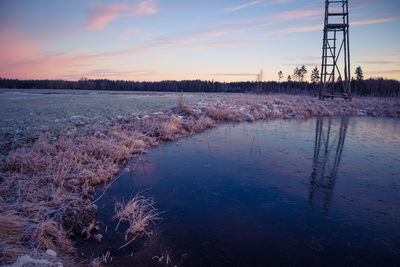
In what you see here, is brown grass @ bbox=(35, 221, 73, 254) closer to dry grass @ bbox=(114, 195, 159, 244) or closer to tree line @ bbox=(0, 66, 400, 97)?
dry grass @ bbox=(114, 195, 159, 244)

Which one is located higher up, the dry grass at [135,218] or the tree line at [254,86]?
the tree line at [254,86]

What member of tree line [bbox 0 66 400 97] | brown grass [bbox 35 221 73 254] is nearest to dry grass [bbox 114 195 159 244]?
brown grass [bbox 35 221 73 254]

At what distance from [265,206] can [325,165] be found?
373 cm

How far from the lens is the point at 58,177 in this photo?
5.37 meters

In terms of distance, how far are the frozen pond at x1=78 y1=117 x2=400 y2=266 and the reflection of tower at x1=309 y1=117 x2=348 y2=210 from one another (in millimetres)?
33

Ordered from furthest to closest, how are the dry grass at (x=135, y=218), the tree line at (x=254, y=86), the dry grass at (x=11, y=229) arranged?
the tree line at (x=254, y=86), the dry grass at (x=135, y=218), the dry grass at (x=11, y=229)

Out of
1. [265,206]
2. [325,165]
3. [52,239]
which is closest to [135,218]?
[52,239]

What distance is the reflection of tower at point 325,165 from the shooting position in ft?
17.1

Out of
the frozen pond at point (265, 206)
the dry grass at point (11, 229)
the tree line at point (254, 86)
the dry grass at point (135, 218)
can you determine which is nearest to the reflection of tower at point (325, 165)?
the frozen pond at point (265, 206)

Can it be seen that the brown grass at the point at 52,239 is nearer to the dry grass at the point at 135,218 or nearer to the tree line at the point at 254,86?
the dry grass at the point at 135,218

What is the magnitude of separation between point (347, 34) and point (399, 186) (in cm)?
2054

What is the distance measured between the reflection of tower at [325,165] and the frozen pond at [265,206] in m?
0.03

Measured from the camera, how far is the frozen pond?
132 inches

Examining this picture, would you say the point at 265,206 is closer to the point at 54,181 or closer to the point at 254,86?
the point at 54,181
